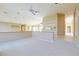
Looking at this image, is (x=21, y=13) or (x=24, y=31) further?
(x=24, y=31)

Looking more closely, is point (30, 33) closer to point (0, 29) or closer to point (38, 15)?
point (38, 15)

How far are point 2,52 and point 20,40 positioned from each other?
69cm

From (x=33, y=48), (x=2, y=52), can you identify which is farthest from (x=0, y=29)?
(x=33, y=48)

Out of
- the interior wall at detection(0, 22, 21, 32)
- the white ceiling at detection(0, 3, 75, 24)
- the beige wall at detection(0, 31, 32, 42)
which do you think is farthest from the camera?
the beige wall at detection(0, 31, 32, 42)

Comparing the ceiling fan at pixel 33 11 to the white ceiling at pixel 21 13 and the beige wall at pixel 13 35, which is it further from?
the beige wall at pixel 13 35

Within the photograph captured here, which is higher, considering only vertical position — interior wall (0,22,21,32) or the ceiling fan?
the ceiling fan

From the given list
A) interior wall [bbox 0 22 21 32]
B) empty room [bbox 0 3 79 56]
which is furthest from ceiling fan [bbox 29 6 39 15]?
interior wall [bbox 0 22 21 32]

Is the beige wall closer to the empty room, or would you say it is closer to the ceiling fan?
the empty room

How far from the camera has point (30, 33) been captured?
3525 mm

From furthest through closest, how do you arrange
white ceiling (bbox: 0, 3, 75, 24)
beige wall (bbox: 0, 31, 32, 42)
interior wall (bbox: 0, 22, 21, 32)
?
beige wall (bbox: 0, 31, 32, 42)
interior wall (bbox: 0, 22, 21, 32)
white ceiling (bbox: 0, 3, 75, 24)

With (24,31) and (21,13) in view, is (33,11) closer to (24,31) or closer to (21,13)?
(21,13)

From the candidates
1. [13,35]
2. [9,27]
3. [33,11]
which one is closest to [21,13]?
[33,11]

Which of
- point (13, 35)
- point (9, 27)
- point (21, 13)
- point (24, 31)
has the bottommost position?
point (13, 35)

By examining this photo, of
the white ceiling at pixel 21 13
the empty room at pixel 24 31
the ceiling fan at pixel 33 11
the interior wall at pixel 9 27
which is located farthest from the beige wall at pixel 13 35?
the ceiling fan at pixel 33 11
